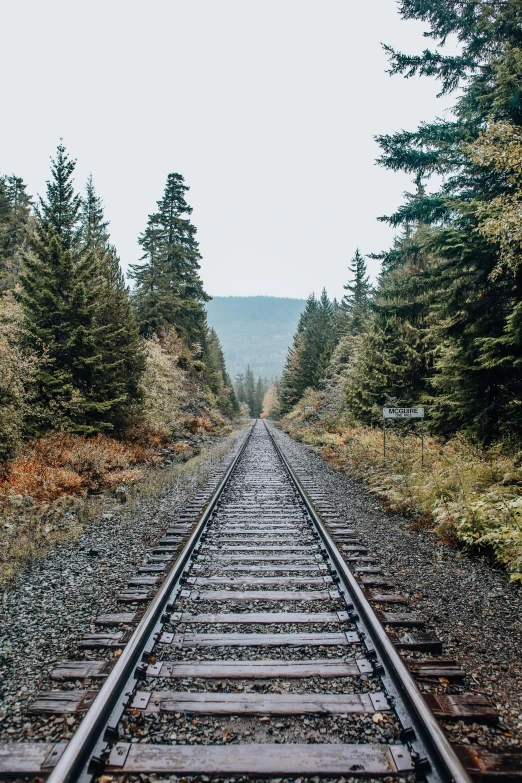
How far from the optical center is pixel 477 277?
33.4 feet

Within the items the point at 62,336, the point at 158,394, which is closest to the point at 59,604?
the point at 62,336

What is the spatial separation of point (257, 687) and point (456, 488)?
640cm

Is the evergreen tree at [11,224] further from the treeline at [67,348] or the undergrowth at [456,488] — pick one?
the undergrowth at [456,488]

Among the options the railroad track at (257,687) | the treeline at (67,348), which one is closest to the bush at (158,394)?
the treeline at (67,348)

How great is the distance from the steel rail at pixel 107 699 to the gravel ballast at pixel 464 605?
7.69 feet

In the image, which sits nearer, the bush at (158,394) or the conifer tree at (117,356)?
the conifer tree at (117,356)

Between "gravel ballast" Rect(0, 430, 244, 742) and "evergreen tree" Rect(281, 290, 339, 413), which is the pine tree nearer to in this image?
"gravel ballast" Rect(0, 430, 244, 742)

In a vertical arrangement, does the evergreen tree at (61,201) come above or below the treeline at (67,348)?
above

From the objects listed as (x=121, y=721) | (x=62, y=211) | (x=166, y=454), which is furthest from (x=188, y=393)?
(x=121, y=721)

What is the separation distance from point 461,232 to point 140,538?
959 centimetres

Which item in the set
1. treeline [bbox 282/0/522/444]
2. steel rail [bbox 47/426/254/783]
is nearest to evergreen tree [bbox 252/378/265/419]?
treeline [bbox 282/0/522/444]

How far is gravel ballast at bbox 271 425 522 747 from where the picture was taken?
313cm

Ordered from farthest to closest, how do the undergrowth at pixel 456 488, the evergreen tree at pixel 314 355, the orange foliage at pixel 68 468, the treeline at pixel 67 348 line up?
1. the evergreen tree at pixel 314 355
2. the treeline at pixel 67 348
3. the orange foliage at pixel 68 468
4. the undergrowth at pixel 456 488

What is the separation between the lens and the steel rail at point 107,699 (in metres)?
2.32
